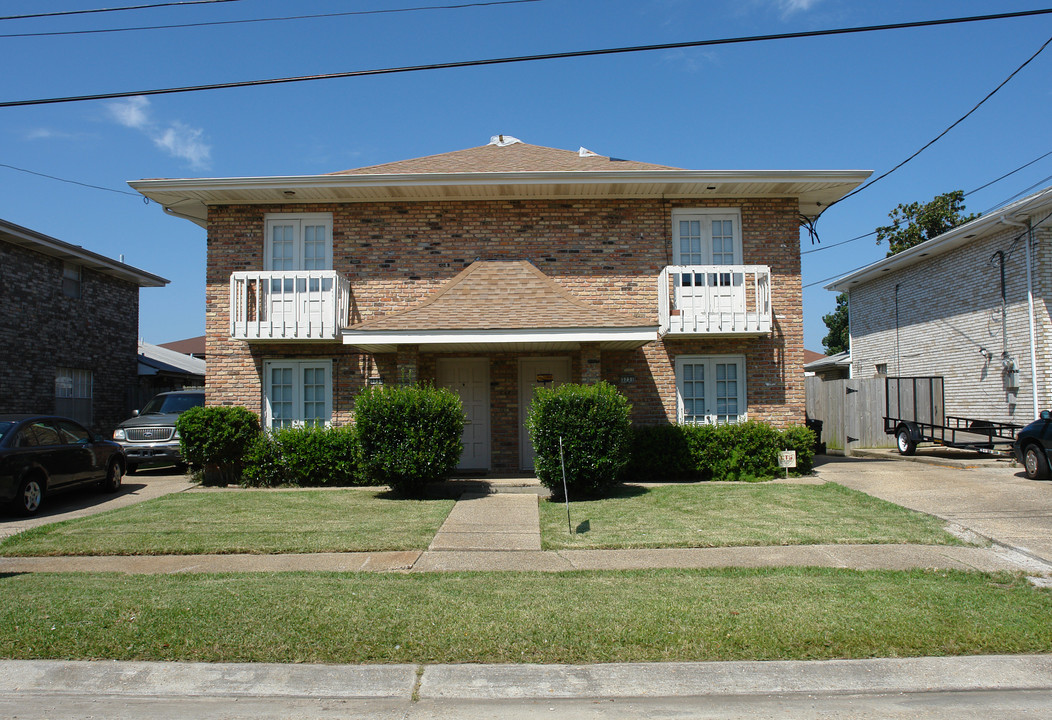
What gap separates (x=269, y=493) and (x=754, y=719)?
9.96 m

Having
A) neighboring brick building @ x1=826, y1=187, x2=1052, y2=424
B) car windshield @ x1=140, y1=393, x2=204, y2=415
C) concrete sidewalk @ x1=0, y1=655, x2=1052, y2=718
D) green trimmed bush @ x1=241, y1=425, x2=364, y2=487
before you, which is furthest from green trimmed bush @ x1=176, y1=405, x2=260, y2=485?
neighboring brick building @ x1=826, y1=187, x2=1052, y2=424

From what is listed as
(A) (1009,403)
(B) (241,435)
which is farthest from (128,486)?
(A) (1009,403)

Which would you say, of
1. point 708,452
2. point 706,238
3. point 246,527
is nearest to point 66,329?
point 246,527

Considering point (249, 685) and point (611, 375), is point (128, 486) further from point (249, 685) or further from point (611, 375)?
point (249, 685)

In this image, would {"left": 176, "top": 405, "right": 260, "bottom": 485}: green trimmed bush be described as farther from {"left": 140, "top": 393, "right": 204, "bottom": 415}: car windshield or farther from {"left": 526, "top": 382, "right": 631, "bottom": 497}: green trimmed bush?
{"left": 526, "top": 382, "right": 631, "bottom": 497}: green trimmed bush

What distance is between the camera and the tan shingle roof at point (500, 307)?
488 inches

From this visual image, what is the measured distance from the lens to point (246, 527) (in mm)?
9336

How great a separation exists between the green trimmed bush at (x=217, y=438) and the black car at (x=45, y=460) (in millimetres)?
1347

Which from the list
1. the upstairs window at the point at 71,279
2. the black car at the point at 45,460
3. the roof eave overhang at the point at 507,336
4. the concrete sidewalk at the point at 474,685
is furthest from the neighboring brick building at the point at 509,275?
the concrete sidewalk at the point at 474,685

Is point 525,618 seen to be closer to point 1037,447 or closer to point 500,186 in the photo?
point 500,186

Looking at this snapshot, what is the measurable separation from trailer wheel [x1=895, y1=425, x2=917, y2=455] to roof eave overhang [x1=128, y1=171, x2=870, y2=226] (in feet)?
24.1

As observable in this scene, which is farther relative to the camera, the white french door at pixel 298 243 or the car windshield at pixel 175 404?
the car windshield at pixel 175 404

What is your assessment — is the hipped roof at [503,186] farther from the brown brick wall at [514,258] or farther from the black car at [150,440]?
the black car at [150,440]

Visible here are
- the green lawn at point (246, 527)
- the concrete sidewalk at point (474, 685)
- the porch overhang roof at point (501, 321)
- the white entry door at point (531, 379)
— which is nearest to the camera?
the concrete sidewalk at point (474, 685)
